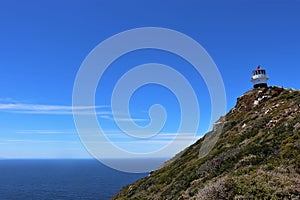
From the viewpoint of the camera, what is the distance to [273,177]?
46.0 feet

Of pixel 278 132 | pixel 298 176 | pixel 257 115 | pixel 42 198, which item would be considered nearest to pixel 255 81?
pixel 257 115

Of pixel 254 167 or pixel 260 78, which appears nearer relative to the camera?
pixel 254 167

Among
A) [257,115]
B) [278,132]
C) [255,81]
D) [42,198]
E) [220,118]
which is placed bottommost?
[42,198]

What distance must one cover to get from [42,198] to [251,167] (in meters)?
122

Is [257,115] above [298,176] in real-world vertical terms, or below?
above

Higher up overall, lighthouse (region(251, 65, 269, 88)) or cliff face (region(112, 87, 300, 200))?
lighthouse (region(251, 65, 269, 88))

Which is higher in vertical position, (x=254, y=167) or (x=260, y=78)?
(x=260, y=78)

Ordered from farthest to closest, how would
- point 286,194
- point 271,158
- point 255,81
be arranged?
point 255,81, point 271,158, point 286,194

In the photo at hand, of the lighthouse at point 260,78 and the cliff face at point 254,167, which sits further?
the lighthouse at point 260,78

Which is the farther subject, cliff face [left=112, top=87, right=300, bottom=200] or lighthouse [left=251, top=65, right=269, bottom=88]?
lighthouse [left=251, top=65, right=269, bottom=88]

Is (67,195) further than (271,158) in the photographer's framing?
Yes

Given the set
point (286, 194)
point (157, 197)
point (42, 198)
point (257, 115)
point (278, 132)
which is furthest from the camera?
point (42, 198)

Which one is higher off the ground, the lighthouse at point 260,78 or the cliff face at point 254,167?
the lighthouse at point 260,78

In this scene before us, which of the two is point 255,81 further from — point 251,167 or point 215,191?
point 215,191
